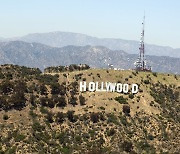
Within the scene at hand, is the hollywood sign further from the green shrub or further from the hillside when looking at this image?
the green shrub

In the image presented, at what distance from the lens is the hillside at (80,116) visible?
99250mm

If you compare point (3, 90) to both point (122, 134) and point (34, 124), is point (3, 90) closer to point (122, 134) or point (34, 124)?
point (34, 124)

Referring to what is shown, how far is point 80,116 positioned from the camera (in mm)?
114000

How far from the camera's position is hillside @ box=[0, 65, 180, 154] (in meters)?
99.2

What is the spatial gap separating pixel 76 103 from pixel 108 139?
20454 mm

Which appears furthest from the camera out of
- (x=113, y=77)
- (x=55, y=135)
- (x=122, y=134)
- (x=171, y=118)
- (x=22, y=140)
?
(x=113, y=77)

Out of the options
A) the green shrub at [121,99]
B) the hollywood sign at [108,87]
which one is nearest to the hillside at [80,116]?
the green shrub at [121,99]

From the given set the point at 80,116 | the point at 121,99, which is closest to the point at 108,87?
the point at 121,99

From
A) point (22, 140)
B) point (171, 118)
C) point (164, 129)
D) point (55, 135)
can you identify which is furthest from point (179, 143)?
point (22, 140)

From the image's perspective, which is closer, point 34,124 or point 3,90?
point 34,124

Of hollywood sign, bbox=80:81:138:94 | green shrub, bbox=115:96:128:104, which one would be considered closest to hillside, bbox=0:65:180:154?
green shrub, bbox=115:96:128:104

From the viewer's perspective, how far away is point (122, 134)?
110 m

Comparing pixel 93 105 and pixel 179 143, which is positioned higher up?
pixel 93 105

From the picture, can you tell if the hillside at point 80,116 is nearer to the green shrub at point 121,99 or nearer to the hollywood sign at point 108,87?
the green shrub at point 121,99
